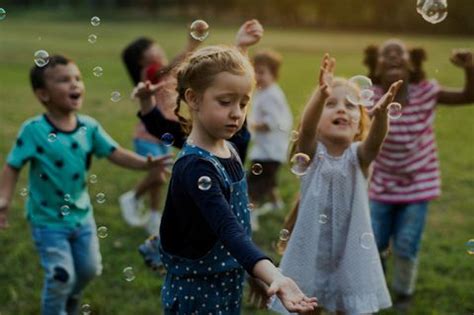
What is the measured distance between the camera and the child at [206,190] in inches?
121

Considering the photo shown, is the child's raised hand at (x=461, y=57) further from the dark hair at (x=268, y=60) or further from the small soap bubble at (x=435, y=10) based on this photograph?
the dark hair at (x=268, y=60)

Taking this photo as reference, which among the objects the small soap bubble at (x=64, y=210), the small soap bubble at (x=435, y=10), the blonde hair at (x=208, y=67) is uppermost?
the small soap bubble at (x=435, y=10)

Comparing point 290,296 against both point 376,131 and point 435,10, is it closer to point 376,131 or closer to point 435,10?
point 376,131

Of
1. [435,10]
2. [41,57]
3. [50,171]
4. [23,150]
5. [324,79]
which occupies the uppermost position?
[435,10]

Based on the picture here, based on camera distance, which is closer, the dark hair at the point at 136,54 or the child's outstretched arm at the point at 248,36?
the child's outstretched arm at the point at 248,36

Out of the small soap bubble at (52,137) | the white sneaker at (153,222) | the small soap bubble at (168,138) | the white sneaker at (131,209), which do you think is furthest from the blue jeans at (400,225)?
the white sneaker at (131,209)

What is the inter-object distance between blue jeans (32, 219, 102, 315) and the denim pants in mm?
1714

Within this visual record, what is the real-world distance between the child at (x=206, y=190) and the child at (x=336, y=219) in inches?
26.1

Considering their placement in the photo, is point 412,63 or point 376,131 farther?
point 412,63

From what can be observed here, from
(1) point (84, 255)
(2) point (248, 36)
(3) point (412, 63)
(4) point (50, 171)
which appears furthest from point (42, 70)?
(3) point (412, 63)

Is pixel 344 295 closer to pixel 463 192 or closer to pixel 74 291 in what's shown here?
pixel 74 291

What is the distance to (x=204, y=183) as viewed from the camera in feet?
9.82

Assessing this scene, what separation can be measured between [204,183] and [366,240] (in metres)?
1.13

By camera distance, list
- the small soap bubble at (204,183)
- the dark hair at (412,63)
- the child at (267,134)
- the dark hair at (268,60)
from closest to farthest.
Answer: the small soap bubble at (204,183) → the dark hair at (412,63) → the child at (267,134) → the dark hair at (268,60)
